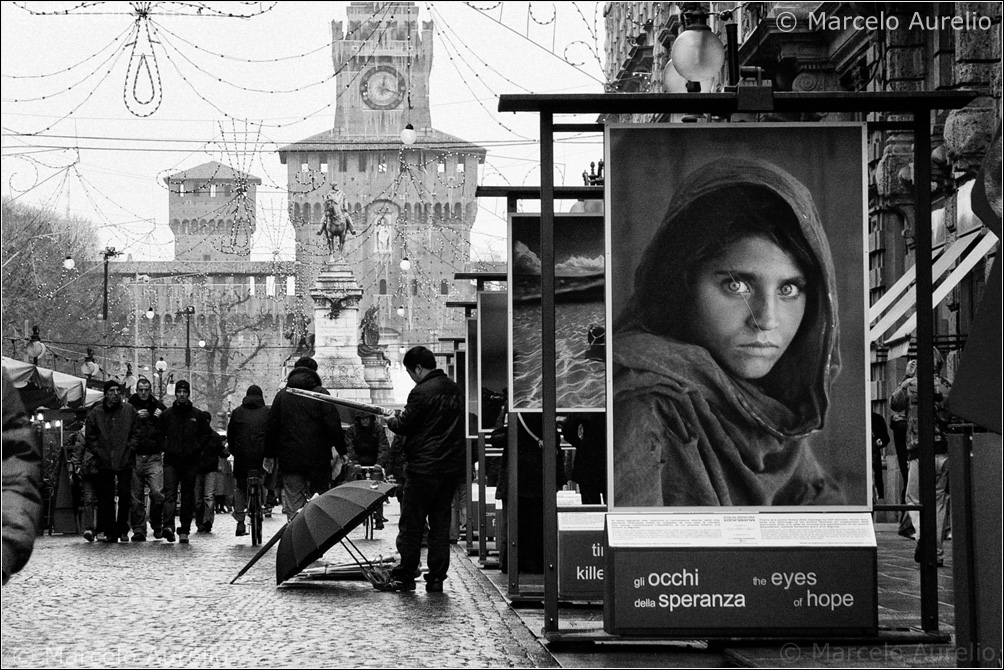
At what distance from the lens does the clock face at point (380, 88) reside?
125688mm

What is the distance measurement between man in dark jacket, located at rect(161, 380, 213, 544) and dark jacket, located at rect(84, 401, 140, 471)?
14.6 inches

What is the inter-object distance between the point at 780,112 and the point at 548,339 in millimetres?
1469

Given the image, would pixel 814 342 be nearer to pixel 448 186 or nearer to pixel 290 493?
pixel 290 493

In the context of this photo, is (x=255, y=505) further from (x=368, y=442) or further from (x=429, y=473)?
(x=429, y=473)

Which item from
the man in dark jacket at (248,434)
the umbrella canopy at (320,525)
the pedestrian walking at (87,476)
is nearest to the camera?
the umbrella canopy at (320,525)

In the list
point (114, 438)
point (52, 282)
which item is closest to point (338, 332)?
point (52, 282)

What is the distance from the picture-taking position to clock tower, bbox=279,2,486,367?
119m

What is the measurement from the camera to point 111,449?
62.4ft

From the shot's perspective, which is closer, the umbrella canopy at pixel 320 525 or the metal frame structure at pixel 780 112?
the metal frame structure at pixel 780 112

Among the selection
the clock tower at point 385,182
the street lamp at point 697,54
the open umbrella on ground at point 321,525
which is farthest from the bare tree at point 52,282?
the clock tower at point 385,182

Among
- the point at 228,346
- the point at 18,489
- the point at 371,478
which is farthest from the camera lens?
the point at 228,346

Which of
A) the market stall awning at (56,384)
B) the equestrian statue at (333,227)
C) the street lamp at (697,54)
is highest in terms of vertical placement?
the equestrian statue at (333,227)

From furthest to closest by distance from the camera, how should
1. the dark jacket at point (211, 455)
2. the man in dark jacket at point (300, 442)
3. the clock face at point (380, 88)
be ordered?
1. the clock face at point (380, 88)
2. the dark jacket at point (211, 455)
3. the man in dark jacket at point (300, 442)

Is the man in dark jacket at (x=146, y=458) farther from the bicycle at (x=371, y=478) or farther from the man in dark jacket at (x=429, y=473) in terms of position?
the man in dark jacket at (x=429, y=473)
